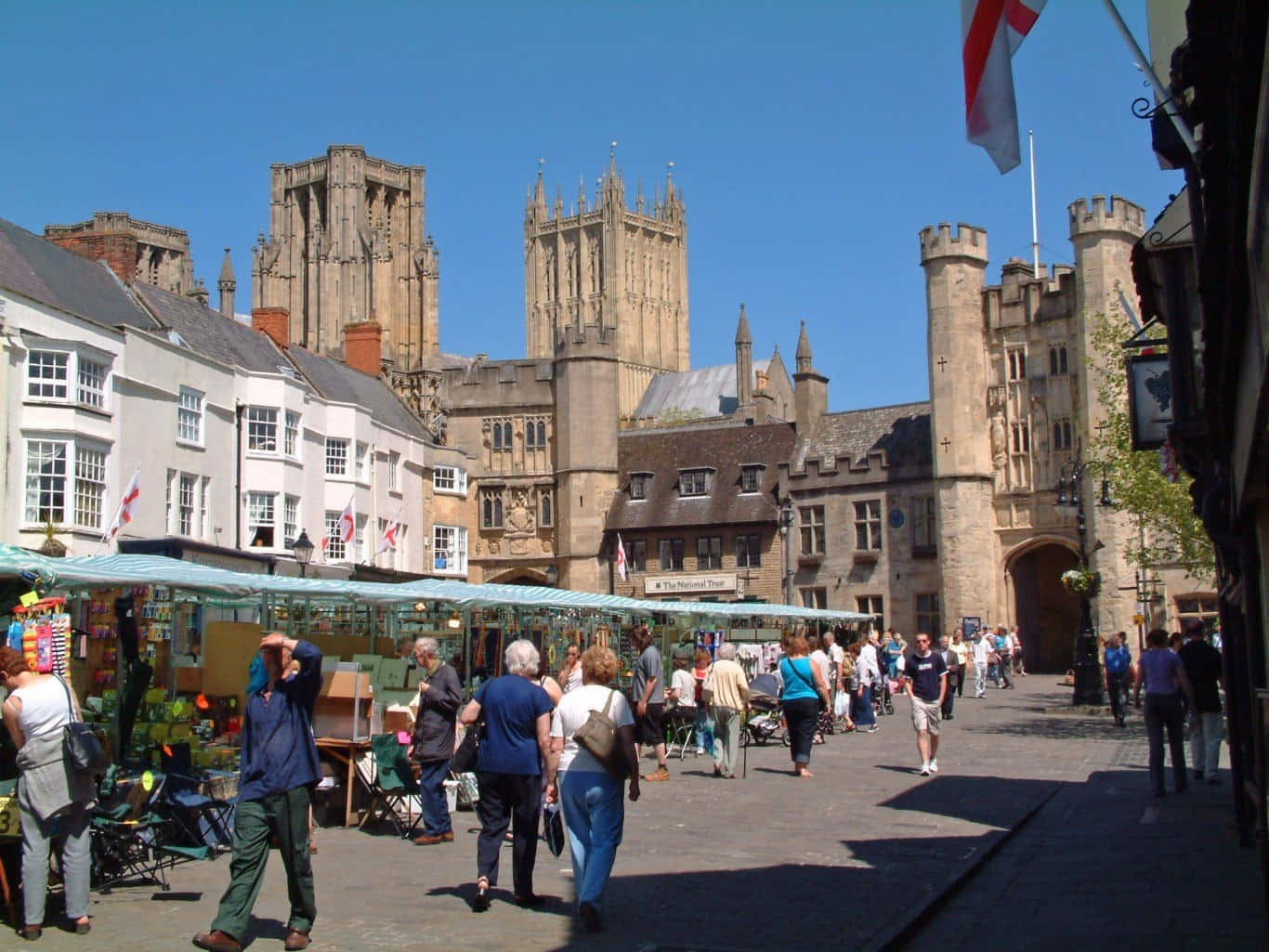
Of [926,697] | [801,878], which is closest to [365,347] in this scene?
[926,697]

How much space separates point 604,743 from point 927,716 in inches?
363

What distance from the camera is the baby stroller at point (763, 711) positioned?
20562mm

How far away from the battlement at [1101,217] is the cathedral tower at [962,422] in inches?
172

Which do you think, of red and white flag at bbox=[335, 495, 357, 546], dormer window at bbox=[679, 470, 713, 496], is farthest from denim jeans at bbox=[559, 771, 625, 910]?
dormer window at bbox=[679, 470, 713, 496]

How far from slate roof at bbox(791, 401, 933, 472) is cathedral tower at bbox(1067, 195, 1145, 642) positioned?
21.2 feet

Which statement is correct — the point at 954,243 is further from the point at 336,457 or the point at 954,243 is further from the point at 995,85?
the point at 995,85

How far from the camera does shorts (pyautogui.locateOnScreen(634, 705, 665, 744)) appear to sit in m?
17.2

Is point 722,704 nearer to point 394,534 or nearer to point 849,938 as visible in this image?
point 849,938

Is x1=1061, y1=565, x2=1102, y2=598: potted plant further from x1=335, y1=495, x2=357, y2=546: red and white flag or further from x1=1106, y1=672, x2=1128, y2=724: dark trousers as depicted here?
x1=335, y1=495, x2=357, y2=546: red and white flag

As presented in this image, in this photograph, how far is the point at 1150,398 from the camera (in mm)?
15188

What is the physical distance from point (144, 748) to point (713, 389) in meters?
103

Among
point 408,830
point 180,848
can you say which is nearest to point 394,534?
point 408,830

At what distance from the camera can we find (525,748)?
9422mm

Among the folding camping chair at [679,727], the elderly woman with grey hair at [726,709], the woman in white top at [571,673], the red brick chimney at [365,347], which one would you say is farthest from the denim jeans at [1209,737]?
the red brick chimney at [365,347]
